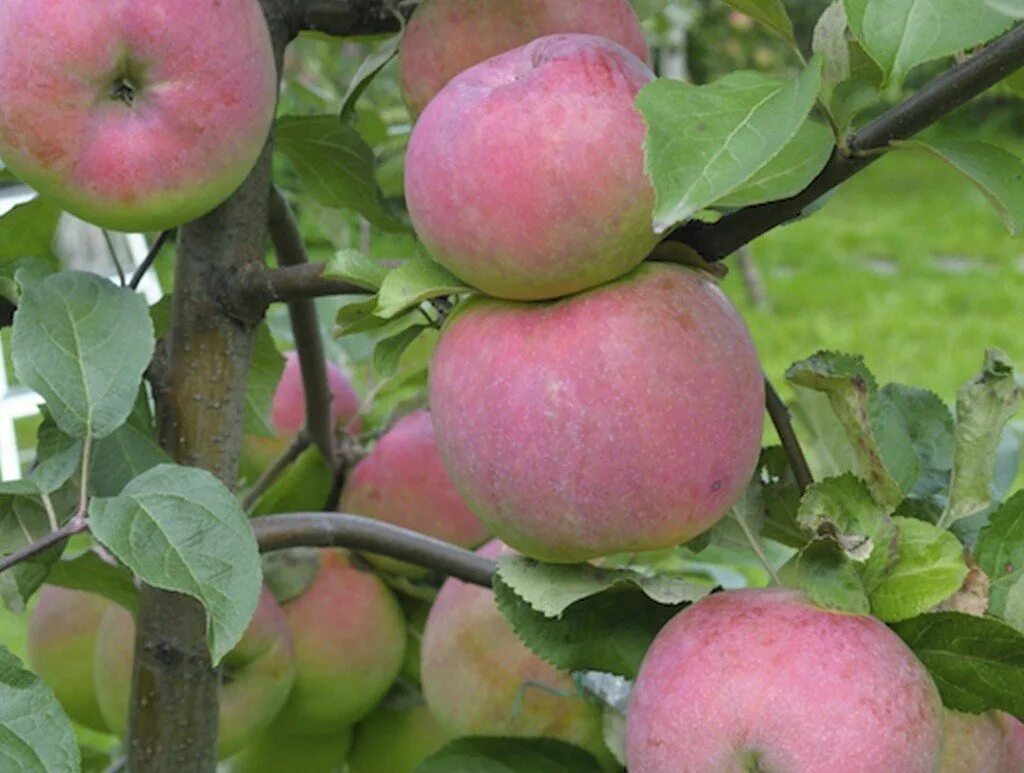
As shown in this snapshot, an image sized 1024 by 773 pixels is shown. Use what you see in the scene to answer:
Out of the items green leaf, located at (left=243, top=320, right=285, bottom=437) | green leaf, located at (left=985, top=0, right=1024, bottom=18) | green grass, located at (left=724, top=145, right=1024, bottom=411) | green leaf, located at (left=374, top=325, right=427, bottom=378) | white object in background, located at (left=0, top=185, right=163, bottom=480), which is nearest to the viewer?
green leaf, located at (left=985, top=0, right=1024, bottom=18)

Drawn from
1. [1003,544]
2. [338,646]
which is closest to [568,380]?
[1003,544]

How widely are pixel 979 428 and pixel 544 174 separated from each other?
0.22 meters

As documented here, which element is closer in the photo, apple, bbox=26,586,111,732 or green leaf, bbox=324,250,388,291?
green leaf, bbox=324,250,388,291

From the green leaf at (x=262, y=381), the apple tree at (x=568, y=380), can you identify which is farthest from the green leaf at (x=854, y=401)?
the green leaf at (x=262, y=381)

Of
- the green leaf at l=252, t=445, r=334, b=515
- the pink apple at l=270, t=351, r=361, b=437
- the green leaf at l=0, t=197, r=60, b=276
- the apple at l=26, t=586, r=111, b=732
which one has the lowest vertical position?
the apple at l=26, t=586, r=111, b=732

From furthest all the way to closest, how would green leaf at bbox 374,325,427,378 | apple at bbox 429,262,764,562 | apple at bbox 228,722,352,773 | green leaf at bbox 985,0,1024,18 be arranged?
apple at bbox 228,722,352,773
green leaf at bbox 374,325,427,378
apple at bbox 429,262,764,562
green leaf at bbox 985,0,1024,18

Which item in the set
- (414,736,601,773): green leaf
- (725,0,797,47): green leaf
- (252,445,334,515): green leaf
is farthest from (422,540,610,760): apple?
(725,0,797,47): green leaf

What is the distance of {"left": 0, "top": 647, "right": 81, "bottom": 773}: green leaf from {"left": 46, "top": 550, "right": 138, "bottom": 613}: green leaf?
22 cm

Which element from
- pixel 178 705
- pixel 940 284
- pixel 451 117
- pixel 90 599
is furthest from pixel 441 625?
pixel 940 284

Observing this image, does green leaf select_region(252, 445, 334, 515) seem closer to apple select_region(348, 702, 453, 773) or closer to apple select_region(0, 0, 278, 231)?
apple select_region(348, 702, 453, 773)

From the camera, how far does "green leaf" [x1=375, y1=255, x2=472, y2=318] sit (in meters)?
0.57

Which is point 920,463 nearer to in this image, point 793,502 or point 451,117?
point 793,502

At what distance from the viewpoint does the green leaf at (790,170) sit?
1.62 ft

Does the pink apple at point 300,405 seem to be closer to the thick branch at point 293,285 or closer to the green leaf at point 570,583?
the thick branch at point 293,285
